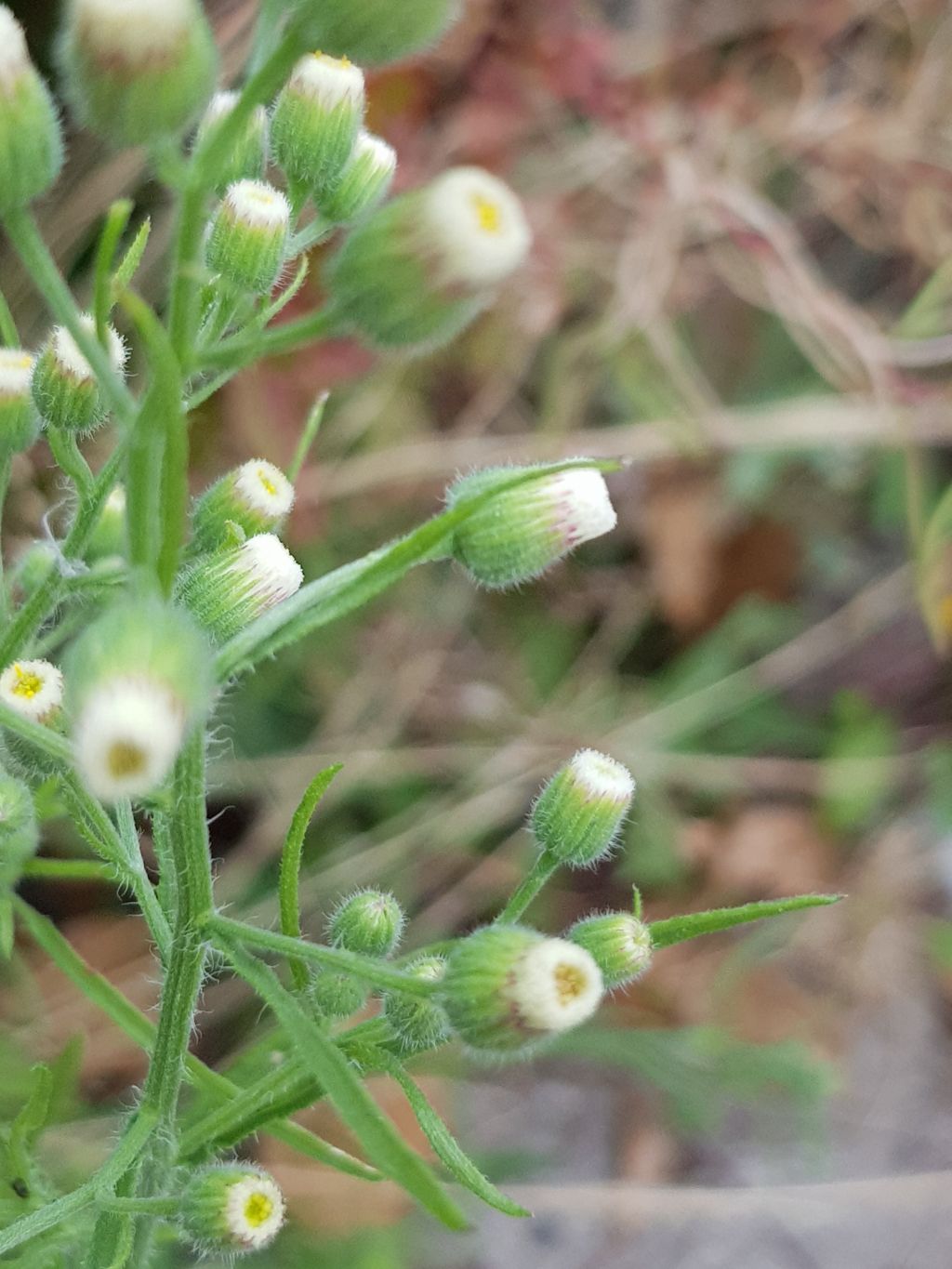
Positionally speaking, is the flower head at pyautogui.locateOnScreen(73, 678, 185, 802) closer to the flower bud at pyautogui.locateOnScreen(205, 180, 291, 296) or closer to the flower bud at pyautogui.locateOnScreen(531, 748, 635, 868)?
the flower bud at pyautogui.locateOnScreen(205, 180, 291, 296)

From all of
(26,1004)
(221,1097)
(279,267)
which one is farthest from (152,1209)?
(26,1004)

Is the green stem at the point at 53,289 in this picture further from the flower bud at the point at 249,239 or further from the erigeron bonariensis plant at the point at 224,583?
the flower bud at the point at 249,239

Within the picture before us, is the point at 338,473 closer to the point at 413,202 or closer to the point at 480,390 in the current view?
the point at 480,390

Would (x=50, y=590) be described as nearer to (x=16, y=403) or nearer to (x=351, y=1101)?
(x=16, y=403)

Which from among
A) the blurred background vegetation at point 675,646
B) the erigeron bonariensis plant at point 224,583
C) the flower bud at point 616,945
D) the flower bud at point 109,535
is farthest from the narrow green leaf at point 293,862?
the blurred background vegetation at point 675,646

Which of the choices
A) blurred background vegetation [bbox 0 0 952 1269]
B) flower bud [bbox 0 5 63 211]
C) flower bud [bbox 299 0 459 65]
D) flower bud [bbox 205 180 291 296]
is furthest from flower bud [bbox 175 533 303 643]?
blurred background vegetation [bbox 0 0 952 1269]

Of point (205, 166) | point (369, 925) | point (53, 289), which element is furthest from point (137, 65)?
point (369, 925)
